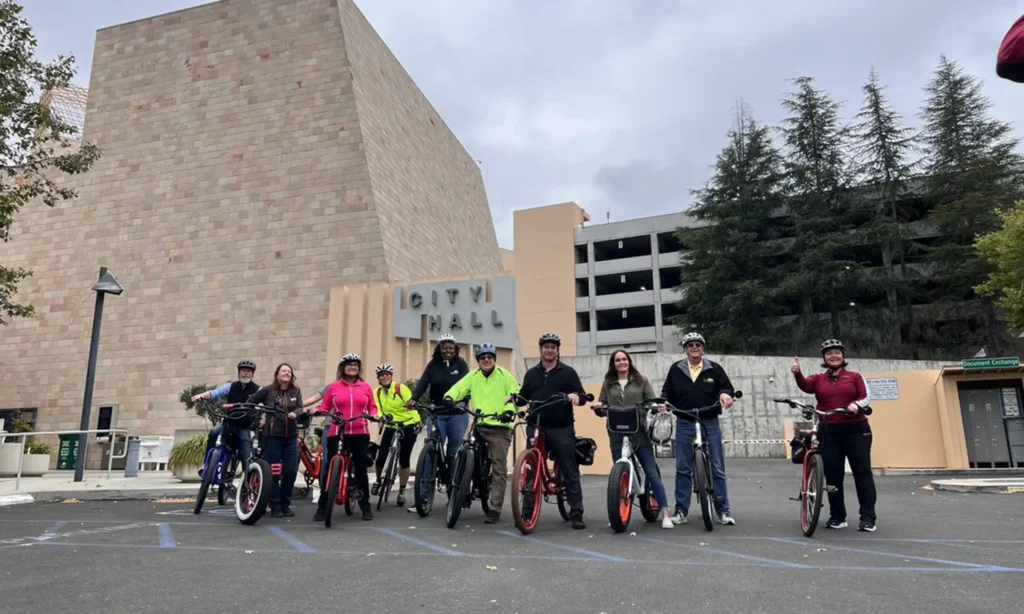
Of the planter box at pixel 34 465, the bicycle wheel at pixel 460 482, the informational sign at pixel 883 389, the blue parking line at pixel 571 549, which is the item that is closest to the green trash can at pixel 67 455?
the planter box at pixel 34 465

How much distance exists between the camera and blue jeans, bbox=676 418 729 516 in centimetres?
651

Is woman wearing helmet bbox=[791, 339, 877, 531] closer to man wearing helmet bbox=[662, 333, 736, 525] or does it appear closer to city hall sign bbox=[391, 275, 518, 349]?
man wearing helmet bbox=[662, 333, 736, 525]

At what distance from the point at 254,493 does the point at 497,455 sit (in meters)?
2.41

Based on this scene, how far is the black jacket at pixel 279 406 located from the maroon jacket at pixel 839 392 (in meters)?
5.11

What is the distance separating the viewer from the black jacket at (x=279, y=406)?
7609mm

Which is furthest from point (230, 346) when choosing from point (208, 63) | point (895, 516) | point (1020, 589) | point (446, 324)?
point (1020, 589)

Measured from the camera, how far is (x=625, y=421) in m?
6.36

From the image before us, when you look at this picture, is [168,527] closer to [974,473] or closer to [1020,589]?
[1020,589]

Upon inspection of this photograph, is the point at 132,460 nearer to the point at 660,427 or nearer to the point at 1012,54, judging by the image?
the point at 660,427

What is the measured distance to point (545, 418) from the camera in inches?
261

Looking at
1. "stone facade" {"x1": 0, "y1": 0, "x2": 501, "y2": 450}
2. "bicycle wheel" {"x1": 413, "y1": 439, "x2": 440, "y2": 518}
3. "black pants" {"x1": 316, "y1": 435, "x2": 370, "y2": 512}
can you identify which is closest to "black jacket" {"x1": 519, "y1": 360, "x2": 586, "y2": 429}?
"bicycle wheel" {"x1": 413, "y1": 439, "x2": 440, "y2": 518}

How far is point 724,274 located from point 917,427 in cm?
1834

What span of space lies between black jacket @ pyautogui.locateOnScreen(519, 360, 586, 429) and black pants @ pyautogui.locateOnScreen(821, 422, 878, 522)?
220cm

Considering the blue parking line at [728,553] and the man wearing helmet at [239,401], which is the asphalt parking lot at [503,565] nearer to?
the blue parking line at [728,553]
